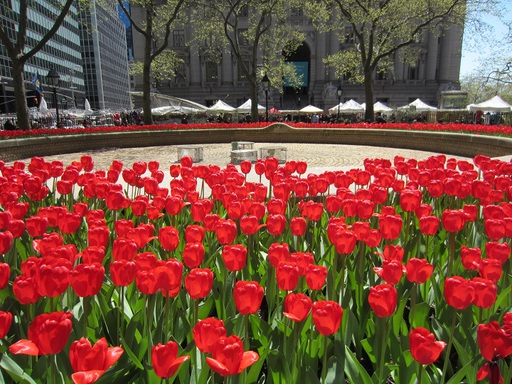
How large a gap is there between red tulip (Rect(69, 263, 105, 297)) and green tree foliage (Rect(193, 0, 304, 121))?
24.9 meters

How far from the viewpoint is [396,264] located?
6.73ft

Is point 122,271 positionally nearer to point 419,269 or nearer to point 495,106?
point 419,269

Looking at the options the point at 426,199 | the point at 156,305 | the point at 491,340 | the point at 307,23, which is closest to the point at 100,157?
the point at 426,199

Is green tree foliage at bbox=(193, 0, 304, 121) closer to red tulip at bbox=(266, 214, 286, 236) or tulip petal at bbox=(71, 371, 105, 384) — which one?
red tulip at bbox=(266, 214, 286, 236)

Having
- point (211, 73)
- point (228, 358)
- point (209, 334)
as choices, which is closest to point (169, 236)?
point (209, 334)

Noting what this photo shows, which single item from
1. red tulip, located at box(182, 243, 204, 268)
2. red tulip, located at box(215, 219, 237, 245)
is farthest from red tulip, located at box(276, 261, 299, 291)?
red tulip, located at box(215, 219, 237, 245)

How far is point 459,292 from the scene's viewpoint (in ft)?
5.78

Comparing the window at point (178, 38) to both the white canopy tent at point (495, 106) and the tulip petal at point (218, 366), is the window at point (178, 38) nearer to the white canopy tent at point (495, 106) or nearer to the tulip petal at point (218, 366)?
the white canopy tent at point (495, 106)

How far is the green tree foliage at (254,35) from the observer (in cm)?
2808

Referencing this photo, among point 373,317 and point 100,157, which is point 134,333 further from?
point 100,157

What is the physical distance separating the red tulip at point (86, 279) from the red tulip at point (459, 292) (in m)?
1.47

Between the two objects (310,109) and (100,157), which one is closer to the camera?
(100,157)

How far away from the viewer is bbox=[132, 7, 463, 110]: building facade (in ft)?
199

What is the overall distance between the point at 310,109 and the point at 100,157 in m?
27.1
